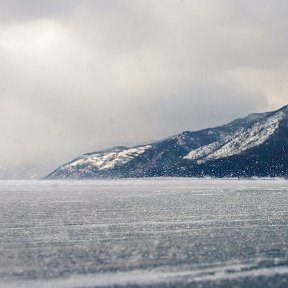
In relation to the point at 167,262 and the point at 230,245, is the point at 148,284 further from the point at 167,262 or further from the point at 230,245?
the point at 230,245

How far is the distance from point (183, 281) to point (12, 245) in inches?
714

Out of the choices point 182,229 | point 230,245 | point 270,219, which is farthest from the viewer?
point 270,219

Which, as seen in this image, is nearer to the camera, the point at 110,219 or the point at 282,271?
the point at 282,271

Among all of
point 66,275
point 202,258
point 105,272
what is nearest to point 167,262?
point 202,258

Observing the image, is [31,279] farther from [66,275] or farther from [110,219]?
[110,219]

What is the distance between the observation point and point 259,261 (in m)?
29.1

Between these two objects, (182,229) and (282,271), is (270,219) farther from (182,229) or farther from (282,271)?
(282,271)

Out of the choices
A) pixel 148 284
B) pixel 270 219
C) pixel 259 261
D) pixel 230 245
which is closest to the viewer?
pixel 148 284

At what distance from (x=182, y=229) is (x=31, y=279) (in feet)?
79.8

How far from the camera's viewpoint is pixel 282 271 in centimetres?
2606

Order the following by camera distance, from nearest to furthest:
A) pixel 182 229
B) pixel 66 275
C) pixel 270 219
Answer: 1. pixel 66 275
2. pixel 182 229
3. pixel 270 219

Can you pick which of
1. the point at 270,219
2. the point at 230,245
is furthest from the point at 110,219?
the point at 230,245

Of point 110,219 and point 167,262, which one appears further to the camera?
point 110,219

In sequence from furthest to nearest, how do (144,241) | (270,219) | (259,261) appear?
(270,219) < (144,241) < (259,261)
